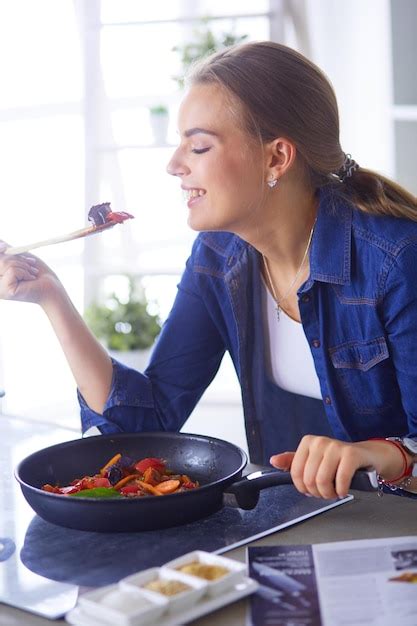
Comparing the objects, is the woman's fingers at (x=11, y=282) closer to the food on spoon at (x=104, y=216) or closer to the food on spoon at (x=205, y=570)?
the food on spoon at (x=104, y=216)

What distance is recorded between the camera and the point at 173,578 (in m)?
1.23

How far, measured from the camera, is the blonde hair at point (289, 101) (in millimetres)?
1982

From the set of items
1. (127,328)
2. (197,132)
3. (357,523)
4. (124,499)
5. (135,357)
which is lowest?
(135,357)

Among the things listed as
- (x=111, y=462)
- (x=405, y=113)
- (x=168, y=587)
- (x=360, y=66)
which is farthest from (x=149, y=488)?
(x=360, y=66)

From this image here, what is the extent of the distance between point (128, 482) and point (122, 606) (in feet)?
1.69

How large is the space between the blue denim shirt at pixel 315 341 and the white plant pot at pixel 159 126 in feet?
7.63

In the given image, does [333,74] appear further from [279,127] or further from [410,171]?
[279,127]

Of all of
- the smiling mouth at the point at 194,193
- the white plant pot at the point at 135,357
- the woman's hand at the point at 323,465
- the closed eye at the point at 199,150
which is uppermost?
the closed eye at the point at 199,150

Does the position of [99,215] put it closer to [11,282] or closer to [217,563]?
[11,282]

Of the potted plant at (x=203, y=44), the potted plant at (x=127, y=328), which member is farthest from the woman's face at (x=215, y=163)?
the potted plant at (x=127, y=328)

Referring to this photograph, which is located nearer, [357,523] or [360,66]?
[357,523]

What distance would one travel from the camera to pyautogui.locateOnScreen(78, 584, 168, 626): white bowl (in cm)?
115

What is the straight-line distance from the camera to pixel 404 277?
6.11 ft

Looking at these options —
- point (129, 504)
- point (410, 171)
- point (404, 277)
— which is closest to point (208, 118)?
point (404, 277)
